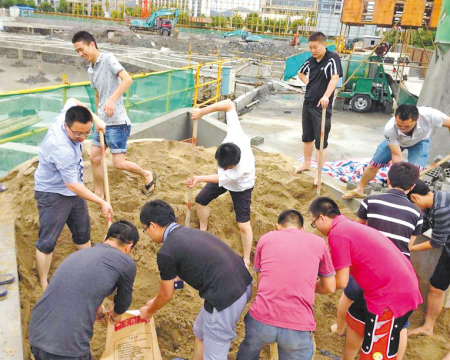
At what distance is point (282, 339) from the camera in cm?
251

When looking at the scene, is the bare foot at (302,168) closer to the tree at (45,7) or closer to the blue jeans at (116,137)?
the blue jeans at (116,137)

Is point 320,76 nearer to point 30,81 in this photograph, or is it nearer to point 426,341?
point 426,341

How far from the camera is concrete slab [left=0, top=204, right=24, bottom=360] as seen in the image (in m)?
2.70

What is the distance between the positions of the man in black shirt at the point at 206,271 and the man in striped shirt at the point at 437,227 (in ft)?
5.37

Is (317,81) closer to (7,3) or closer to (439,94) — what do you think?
(439,94)

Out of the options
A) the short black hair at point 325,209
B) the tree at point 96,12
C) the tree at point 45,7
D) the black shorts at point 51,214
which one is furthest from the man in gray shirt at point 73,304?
the tree at point 45,7

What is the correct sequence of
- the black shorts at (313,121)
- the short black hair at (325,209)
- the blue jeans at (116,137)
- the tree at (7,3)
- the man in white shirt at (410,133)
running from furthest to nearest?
1. the tree at (7,3)
2. the black shorts at (313,121)
3. the blue jeans at (116,137)
4. the man in white shirt at (410,133)
5. the short black hair at (325,209)

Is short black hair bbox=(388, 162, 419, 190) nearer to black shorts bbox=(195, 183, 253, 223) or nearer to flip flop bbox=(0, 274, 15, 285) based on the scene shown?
black shorts bbox=(195, 183, 253, 223)

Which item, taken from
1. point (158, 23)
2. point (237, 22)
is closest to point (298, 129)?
point (158, 23)

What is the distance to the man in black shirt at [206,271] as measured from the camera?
253cm

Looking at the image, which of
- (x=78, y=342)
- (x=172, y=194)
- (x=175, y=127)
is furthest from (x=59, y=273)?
(x=175, y=127)

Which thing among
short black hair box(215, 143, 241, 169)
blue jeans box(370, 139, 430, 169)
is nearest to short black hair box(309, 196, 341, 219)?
short black hair box(215, 143, 241, 169)

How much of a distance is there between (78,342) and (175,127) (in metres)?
6.16

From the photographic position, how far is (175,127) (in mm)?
8164
